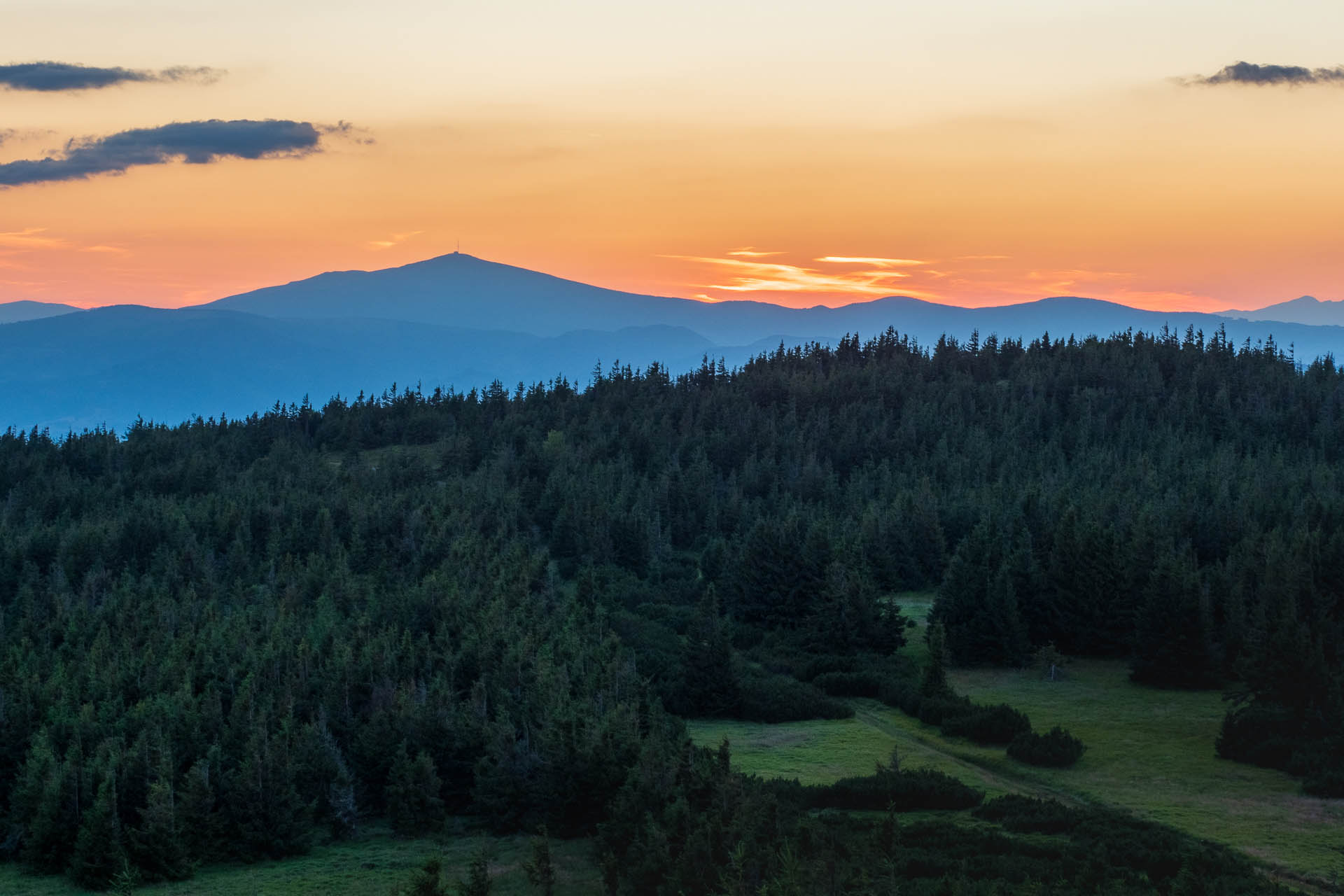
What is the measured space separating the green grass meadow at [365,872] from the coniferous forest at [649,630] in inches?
30.6

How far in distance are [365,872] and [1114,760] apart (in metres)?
28.6

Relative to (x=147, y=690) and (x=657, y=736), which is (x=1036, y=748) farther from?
(x=147, y=690)

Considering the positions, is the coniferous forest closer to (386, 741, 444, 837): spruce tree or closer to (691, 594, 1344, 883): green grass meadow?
(386, 741, 444, 837): spruce tree

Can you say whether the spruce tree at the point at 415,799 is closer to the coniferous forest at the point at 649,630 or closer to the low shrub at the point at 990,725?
the coniferous forest at the point at 649,630

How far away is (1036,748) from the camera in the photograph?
1829 inches

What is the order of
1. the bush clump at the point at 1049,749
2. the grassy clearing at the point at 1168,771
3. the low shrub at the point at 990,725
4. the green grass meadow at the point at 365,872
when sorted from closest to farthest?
the green grass meadow at the point at 365,872
the grassy clearing at the point at 1168,771
the bush clump at the point at 1049,749
the low shrub at the point at 990,725

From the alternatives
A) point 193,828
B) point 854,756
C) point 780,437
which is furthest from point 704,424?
point 193,828

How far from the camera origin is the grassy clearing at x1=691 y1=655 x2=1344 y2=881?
3741 cm

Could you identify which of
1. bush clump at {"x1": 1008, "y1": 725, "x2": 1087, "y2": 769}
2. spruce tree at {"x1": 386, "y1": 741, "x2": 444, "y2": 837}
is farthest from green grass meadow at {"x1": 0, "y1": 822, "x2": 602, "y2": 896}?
bush clump at {"x1": 1008, "y1": 725, "x2": 1087, "y2": 769}

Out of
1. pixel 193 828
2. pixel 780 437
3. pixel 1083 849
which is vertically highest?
pixel 780 437

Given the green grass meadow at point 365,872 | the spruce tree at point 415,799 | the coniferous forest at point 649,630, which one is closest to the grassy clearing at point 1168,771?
the coniferous forest at point 649,630

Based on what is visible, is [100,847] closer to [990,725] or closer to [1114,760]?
[990,725]

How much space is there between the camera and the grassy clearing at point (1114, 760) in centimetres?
3741

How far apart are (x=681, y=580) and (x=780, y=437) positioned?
5470 centimetres
